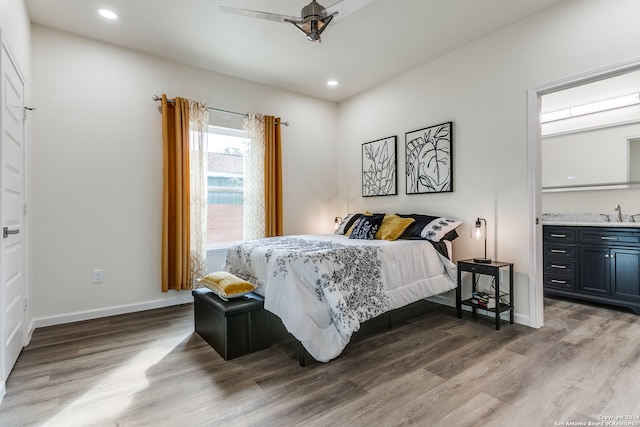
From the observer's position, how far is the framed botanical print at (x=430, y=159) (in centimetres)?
367

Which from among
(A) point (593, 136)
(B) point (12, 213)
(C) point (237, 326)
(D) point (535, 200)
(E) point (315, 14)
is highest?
(E) point (315, 14)

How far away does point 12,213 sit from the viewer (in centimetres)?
222

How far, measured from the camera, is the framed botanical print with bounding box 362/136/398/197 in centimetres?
435

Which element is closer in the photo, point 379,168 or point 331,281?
A: point 331,281

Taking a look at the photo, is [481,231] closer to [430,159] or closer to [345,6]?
[430,159]

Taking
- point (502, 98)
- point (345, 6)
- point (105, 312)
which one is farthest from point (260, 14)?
point (105, 312)

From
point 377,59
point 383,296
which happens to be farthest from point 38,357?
point 377,59

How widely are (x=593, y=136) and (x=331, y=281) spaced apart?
442 centimetres

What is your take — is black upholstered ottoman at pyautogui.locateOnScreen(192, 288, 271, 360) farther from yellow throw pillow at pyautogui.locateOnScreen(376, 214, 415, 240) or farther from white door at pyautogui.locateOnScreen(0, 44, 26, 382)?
yellow throw pillow at pyautogui.locateOnScreen(376, 214, 415, 240)

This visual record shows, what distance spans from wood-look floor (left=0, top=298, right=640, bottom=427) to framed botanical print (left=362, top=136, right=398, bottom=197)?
204cm

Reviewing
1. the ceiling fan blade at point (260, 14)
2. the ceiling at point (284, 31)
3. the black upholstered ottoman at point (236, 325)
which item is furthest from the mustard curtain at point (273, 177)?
the ceiling fan blade at point (260, 14)

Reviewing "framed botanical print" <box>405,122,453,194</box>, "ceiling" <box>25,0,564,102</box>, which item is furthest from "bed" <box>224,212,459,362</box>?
"ceiling" <box>25,0,564,102</box>

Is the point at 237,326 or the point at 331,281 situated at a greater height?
the point at 331,281

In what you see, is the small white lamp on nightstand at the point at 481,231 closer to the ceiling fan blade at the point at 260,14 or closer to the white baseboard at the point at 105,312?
the ceiling fan blade at the point at 260,14
